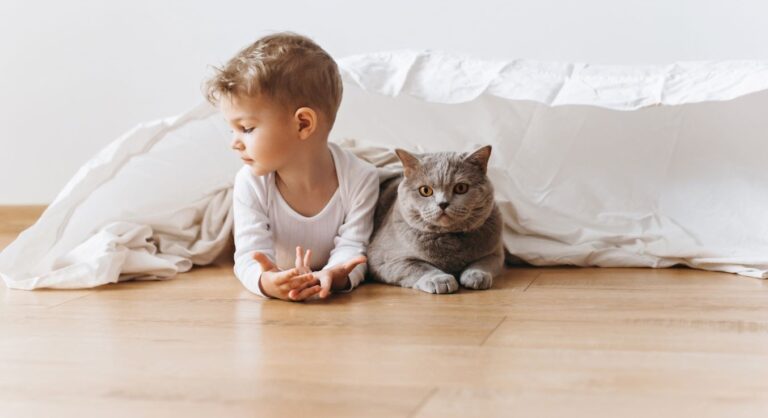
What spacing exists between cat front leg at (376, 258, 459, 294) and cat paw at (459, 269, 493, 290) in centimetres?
2

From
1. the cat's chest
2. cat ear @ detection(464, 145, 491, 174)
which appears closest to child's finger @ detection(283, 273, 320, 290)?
the cat's chest

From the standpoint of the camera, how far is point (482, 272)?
1.80 metres

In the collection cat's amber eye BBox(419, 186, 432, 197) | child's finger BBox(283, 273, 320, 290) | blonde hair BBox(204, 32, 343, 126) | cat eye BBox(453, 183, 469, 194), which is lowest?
child's finger BBox(283, 273, 320, 290)

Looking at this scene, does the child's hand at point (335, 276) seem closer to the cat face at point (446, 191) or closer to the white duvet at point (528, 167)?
the cat face at point (446, 191)

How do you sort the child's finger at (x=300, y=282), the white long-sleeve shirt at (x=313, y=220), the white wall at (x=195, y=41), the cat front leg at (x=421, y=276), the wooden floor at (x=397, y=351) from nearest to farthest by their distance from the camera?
1. the wooden floor at (x=397, y=351)
2. the child's finger at (x=300, y=282)
3. the cat front leg at (x=421, y=276)
4. the white long-sleeve shirt at (x=313, y=220)
5. the white wall at (x=195, y=41)

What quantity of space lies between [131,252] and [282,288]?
0.50m

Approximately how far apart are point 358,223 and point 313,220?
97 millimetres

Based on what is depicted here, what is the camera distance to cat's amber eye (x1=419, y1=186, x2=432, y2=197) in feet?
5.92

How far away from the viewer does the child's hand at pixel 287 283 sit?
64.7 inches

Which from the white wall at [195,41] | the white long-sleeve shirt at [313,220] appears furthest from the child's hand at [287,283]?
the white wall at [195,41]

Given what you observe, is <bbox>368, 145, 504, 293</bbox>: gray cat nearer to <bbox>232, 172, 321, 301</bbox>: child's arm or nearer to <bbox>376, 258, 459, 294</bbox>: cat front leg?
<bbox>376, 258, 459, 294</bbox>: cat front leg

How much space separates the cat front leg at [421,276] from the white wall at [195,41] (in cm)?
111

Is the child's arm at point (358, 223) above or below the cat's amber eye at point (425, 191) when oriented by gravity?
below

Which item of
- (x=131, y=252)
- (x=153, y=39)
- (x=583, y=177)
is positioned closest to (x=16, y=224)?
(x=153, y=39)
